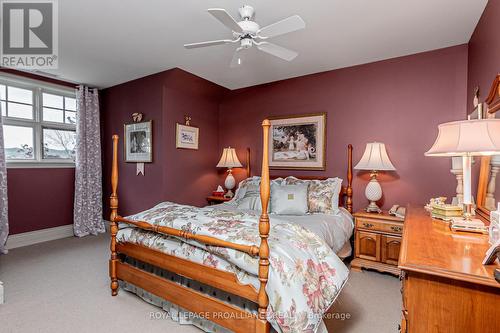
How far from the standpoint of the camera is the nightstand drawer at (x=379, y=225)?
2.86 m

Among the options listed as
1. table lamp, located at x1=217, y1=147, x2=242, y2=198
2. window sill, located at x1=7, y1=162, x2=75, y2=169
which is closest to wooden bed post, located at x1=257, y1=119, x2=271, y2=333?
table lamp, located at x1=217, y1=147, x2=242, y2=198

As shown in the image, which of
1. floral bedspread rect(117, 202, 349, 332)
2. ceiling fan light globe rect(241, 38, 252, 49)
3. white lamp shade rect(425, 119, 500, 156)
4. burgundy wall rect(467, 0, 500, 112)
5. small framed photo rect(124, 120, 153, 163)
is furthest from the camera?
small framed photo rect(124, 120, 153, 163)

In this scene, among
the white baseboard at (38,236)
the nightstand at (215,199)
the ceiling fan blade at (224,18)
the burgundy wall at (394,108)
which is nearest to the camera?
the ceiling fan blade at (224,18)

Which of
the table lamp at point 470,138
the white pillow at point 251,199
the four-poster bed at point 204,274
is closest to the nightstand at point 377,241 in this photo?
the white pillow at point 251,199

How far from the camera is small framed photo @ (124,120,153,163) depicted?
3967mm

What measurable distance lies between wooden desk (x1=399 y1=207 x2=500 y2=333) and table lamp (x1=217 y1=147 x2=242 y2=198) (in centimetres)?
326

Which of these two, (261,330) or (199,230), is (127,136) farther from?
(261,330)

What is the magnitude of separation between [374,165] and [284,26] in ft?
6.43

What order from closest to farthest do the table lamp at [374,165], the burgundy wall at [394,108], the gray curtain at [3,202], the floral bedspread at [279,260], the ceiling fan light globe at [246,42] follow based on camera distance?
the floral bedspread at [279,260] → the ceiling fan light globe at [246,42] → the burgundy wall at [394,108] → the table lamp at [374,165] → the gray curtain at [3,202]

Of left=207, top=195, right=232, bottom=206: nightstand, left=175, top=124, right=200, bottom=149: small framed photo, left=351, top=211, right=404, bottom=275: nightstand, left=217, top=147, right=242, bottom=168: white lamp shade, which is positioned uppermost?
left=175, top=124, right=200, bottom=149: small framed photo

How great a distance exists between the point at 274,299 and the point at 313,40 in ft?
8.37

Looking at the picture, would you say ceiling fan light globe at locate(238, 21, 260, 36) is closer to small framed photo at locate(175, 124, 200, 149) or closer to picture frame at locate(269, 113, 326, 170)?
picture frame at locate(269, 113, 326, 170)

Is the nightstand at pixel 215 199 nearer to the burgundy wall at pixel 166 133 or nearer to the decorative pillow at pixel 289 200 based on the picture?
the burgundy wall at pixel 166 133

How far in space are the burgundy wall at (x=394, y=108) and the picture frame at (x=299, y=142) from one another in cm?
10
